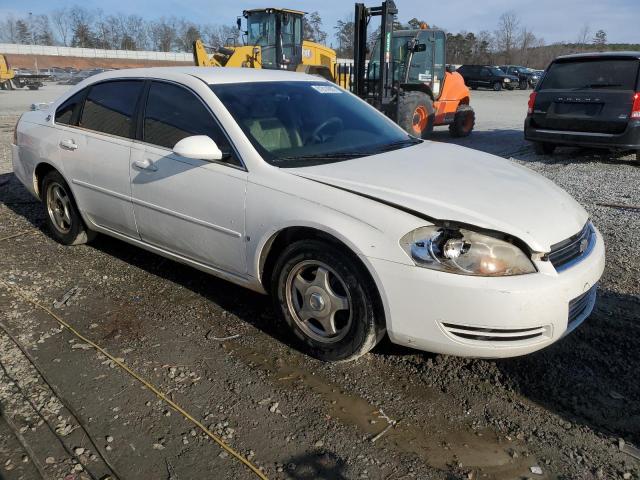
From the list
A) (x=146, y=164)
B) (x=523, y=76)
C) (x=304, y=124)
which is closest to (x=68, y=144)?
(x=146, y=164)

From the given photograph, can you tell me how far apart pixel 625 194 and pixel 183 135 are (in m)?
5.68

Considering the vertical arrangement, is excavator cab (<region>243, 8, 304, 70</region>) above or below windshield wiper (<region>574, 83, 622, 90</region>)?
above

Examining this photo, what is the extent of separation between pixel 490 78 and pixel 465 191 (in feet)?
122

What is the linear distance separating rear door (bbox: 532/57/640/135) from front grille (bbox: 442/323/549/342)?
22.4ft

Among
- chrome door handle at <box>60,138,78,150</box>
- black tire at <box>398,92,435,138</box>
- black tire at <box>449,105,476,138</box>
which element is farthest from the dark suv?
chrome door handle at <box>60,138,78,150</box>

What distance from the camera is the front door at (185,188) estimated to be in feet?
10.7

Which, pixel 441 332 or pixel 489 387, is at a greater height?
pixel 441 332

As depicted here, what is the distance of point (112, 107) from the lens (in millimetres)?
4215

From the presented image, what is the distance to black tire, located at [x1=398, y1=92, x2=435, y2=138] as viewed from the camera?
11.3m

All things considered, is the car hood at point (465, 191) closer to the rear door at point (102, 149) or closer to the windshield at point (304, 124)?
the windshield at point (304, 124)

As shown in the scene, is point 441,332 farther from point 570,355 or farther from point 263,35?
point 263,35

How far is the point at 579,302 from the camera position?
2795 millimetres

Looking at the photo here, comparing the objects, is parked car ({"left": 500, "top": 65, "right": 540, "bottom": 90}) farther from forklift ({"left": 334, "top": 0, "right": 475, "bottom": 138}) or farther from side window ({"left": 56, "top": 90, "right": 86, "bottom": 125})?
side window ({"left": 56, "top": 90, "right": 86, "bottom": 125})

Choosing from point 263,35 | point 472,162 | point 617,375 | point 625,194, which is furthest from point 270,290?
point 263,35
